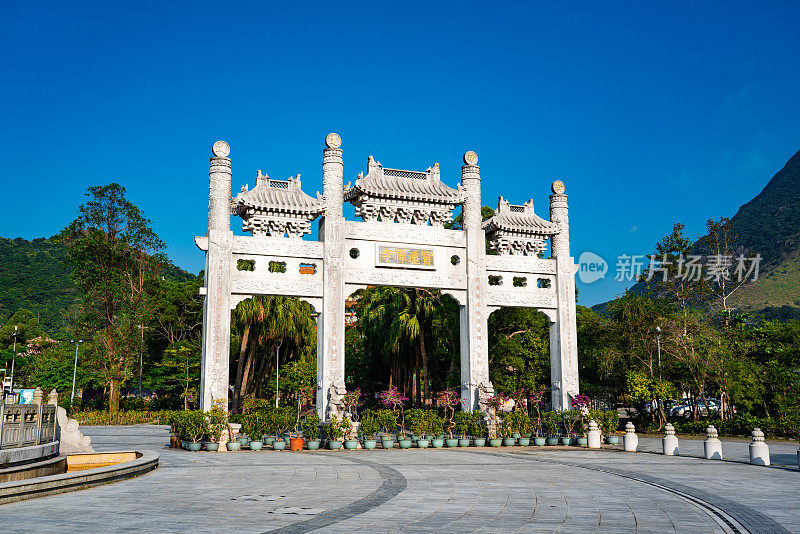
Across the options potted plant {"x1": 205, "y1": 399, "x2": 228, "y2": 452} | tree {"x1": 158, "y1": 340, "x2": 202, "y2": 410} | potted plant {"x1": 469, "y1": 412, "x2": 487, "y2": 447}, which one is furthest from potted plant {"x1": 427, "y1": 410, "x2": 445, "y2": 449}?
tree {"x1": 158, "y1": 340, "x2": 202, "y2": 410}

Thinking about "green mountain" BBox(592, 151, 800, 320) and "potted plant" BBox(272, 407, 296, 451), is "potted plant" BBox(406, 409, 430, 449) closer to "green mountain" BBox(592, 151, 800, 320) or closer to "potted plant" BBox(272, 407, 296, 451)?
"potted plant" BBox(272, 407, 296, 451)

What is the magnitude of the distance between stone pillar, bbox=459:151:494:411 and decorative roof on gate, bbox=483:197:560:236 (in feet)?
2.15

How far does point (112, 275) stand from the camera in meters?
29.3

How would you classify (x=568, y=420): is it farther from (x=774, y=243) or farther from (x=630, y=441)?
(x=774, y=243)

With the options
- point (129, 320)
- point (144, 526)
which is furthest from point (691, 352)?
point (129, 320)

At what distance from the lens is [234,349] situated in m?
29.4

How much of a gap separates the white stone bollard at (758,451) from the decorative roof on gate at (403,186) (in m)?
8.85

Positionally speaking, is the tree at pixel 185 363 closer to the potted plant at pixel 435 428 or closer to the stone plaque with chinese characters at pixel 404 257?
the stone plaque with chinese characters at pixel 404 257

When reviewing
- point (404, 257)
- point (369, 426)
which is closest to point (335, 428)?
point (369, 426)

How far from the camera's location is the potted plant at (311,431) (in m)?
14.7

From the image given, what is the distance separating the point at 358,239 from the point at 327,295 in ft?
5.48

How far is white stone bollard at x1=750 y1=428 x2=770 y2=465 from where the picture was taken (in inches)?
464

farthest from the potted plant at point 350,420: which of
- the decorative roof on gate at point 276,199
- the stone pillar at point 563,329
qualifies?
the stone pillar at point 563,329

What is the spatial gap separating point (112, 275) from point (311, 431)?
18587 mm
